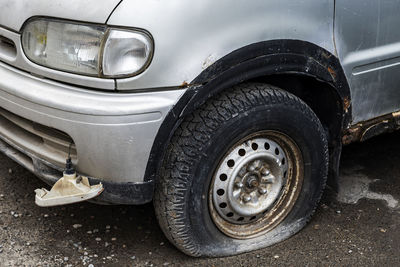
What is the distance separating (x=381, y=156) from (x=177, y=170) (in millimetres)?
2126

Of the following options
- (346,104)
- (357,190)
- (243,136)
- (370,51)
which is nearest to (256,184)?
(243,136)

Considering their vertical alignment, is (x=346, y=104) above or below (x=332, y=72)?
below

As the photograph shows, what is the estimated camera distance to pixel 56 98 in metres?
2.58

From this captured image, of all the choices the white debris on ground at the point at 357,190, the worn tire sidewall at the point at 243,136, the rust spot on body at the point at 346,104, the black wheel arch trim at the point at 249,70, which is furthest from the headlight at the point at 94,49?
the white debris on ground at the point at 357,190

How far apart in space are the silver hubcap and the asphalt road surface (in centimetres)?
26

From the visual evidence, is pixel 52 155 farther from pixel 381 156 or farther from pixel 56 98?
pixel 381 156

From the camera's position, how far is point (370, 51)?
123 inches

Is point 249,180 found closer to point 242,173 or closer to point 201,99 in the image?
point 242,173

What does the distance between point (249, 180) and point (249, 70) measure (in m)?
0.63

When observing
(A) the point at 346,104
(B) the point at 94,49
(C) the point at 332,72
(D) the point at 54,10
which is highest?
(D) the point at 54,10

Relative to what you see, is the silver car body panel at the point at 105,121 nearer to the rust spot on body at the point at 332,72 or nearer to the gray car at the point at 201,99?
the gray car at the point at 201,99

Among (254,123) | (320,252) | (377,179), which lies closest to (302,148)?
(254,123)

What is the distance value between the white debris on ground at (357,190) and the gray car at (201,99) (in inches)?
20.3

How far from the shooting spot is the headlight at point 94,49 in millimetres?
2488
